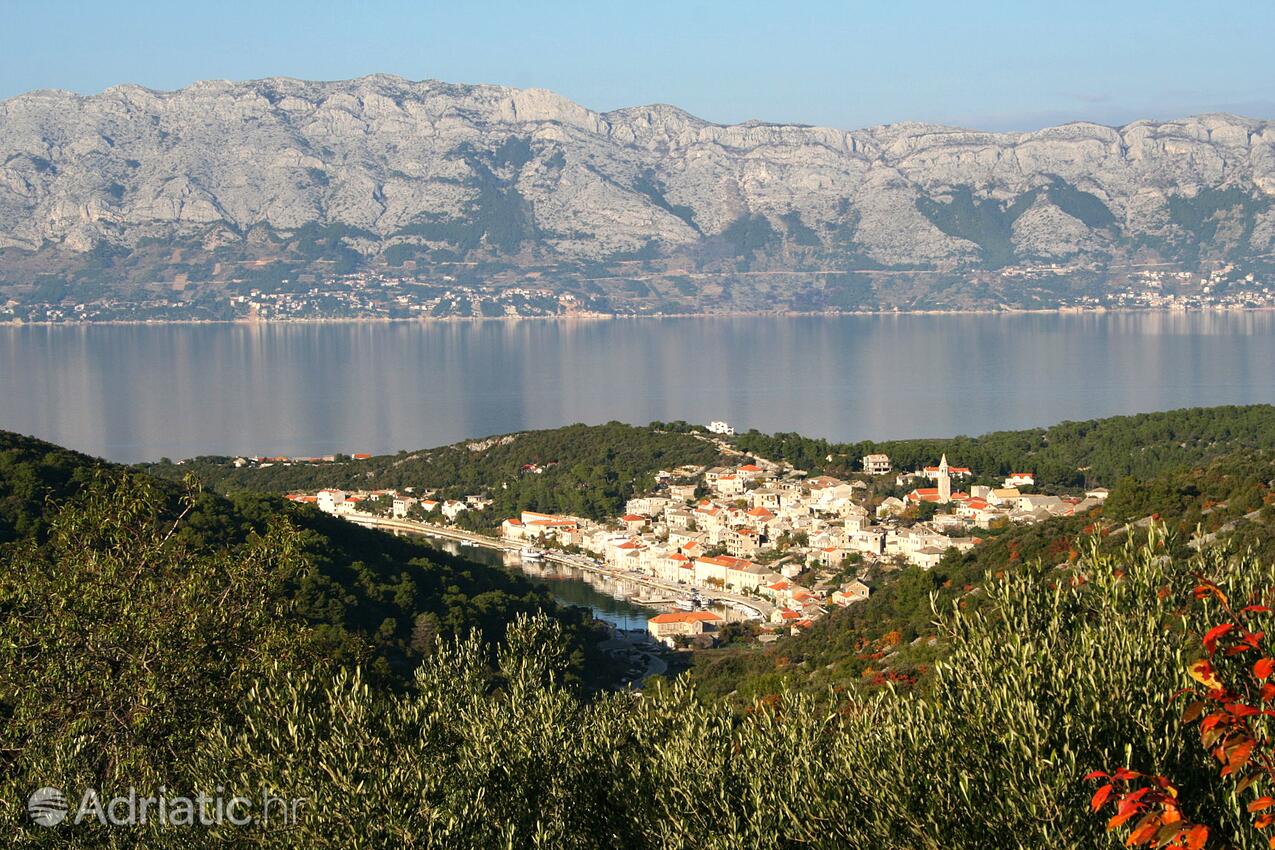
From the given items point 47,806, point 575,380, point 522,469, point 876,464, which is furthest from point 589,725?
point 575,380

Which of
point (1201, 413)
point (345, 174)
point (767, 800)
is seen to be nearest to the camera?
point (767, 800)

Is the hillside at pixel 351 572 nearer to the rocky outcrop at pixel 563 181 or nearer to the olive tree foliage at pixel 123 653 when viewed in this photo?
the olive tree foliage at pixel 123 653

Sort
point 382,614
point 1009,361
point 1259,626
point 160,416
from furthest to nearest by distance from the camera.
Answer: point 1009,361 → point 160,416 → point 382,614 → point 1259,626

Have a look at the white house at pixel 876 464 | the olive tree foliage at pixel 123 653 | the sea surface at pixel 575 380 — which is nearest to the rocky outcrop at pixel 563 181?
the sea surface at pixel 575 380

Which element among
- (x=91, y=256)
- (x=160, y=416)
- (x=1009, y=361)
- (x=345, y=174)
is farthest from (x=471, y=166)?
(x=160, y=416)

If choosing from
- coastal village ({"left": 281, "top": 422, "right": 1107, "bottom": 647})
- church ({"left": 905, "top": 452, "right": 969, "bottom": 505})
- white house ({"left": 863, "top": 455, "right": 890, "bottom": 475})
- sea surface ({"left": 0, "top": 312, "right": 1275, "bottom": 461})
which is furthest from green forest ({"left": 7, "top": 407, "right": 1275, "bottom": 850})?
sea surface ({"left": 0, "top": 312, "right": 1275, "bottom": 461})

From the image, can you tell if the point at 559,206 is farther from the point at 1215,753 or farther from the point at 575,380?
the point at 1215,753

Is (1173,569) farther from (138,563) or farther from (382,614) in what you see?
(382,614)
